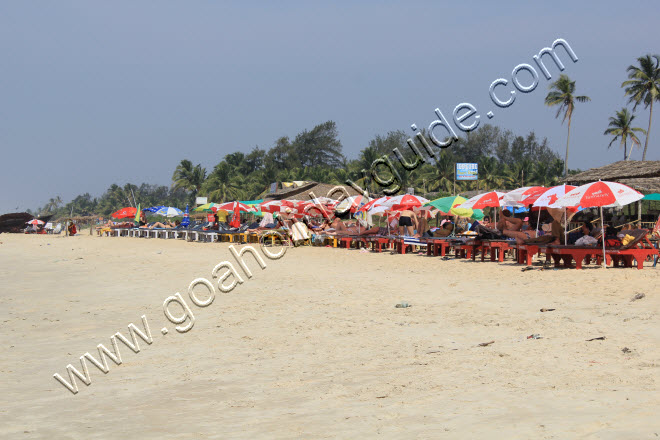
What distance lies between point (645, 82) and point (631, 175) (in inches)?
890

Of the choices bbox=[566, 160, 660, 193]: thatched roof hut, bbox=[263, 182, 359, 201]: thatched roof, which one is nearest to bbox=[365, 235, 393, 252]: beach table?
bbox=[566, 160, 660, 193]: thatched roof hut

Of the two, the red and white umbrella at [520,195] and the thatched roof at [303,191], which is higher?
the thatched roof at [303,191]

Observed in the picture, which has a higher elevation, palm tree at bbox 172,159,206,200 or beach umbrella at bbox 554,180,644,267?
palm tree at bbox 172,159,206,200

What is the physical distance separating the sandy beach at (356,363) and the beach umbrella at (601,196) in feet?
4.39

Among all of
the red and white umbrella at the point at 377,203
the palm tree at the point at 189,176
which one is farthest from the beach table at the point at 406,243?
the palm tree at the point at 189,176

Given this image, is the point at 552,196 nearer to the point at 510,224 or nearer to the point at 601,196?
the point at 601,196

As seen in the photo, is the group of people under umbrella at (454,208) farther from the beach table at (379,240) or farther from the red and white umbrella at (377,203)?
the beach table at (379,240)

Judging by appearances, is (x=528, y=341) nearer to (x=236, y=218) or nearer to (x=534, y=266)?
(x=534, y=266)

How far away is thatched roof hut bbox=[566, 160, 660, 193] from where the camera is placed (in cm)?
2453

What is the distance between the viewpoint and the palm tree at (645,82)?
4478cm

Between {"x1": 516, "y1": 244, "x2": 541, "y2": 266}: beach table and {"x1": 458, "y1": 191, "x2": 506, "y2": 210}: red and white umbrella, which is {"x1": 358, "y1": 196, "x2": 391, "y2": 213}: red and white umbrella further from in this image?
{"x1": 516, "y1": 244, "x2": 541, "y2": 266}: beach table

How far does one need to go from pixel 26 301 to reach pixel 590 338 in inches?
352

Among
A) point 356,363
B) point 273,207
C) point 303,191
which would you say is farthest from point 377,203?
point 303,191

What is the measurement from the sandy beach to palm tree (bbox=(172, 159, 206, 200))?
60.2 metres
